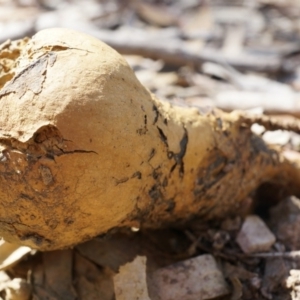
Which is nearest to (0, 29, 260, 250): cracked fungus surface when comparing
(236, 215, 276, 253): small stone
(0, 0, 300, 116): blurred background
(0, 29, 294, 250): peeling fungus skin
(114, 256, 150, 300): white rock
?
(0, 29, 294, 250): peeling fungus skin

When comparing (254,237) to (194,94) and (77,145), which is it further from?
(194,94)

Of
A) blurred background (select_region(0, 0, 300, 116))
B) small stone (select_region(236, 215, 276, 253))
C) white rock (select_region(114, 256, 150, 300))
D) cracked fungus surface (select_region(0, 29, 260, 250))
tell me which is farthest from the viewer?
blurred background (select_region(0, 0, 300, 116))

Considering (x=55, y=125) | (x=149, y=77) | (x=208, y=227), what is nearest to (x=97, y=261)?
(x=208, y=227)

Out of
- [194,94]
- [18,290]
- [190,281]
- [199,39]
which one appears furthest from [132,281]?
[199,39]

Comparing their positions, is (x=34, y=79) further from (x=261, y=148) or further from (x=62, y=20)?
(x=62, y=20)

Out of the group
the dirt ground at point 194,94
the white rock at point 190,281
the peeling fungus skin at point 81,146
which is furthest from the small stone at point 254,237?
the peeling fungus skin at point 81,146

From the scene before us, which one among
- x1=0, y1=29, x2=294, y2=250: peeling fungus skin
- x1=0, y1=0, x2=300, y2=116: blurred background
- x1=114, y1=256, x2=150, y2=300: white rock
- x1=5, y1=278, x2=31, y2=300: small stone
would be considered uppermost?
x1=0, y1=29, x2=294, y2=250: peeling fungus skin

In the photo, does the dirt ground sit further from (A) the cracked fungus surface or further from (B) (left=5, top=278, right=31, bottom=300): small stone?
(A) the cracked fungus surface
